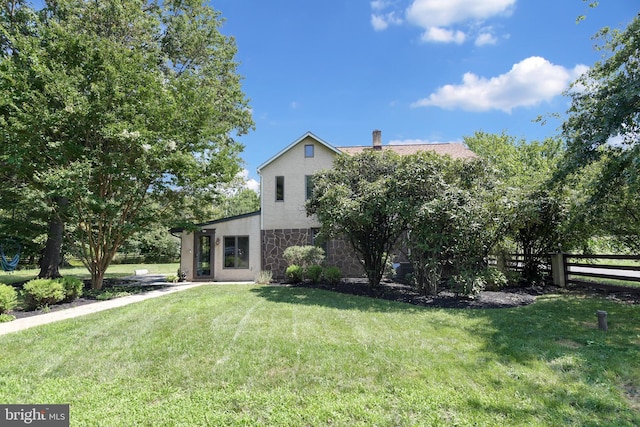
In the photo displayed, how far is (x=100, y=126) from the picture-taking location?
10125 mm

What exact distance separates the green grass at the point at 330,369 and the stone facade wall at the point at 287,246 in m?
8.53

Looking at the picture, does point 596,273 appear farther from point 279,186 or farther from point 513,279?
point 279,186

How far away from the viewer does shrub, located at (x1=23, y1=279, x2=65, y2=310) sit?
27.4 feet

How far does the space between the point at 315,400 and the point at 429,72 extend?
15.2m

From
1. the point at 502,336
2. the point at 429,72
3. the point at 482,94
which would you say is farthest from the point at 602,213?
the point at 482,94

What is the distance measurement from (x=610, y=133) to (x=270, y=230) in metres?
12.9

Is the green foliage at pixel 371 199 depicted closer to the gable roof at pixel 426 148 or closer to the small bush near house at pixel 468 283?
the small bush near house at pixel 468 283

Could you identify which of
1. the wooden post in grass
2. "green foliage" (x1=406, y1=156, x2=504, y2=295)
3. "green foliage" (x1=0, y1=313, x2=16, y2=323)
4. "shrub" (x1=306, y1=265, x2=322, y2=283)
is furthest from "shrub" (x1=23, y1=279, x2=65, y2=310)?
the wooden post in grass

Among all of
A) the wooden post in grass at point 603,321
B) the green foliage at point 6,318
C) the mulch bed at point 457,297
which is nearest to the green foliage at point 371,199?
the mulch bed at point 457,297

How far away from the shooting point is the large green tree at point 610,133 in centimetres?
671

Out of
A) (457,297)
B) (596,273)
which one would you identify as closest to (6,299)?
(457,297)

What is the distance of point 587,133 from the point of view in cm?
741

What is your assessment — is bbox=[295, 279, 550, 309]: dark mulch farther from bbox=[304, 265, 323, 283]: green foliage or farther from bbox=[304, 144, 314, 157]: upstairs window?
bbox=[304, 144, 314, 157]: upstairs window

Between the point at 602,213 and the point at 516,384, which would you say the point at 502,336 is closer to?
the point at 516,384
